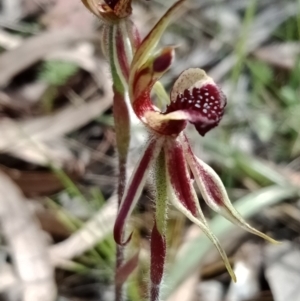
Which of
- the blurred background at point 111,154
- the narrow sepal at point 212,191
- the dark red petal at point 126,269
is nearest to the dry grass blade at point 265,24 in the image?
the blurred background at point 111,154

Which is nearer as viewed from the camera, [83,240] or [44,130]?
[83,240]

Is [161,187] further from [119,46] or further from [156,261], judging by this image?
[119,46]

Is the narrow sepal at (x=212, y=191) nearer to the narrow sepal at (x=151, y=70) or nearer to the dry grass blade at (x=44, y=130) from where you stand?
the narrow sepal at (x=151, y=70)

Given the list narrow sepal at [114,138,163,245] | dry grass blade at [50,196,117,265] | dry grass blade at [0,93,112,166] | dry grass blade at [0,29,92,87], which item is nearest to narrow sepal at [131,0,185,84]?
narrow sepal at [114,138,163,245]

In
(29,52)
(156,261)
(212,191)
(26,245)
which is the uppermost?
(212,191)

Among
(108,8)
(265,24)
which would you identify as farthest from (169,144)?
(265,24)

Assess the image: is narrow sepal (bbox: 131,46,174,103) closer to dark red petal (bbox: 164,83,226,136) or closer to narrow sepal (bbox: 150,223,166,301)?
dark red petal (bbox: 164,83,226,136)
